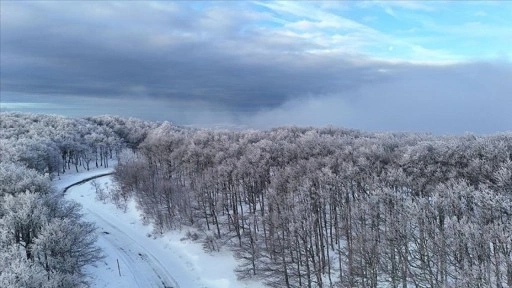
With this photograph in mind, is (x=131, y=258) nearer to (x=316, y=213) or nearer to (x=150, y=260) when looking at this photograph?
(x=150, y=260)

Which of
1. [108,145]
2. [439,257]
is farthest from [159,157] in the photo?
[439,257]

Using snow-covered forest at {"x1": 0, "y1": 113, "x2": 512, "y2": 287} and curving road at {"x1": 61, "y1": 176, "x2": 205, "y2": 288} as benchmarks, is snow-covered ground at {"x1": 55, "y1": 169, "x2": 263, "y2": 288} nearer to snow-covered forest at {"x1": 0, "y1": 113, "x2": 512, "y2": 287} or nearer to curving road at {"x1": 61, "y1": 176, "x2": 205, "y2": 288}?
curving road at {"x1": 61, "y1": 176, "x2": 205, "y2": 288}

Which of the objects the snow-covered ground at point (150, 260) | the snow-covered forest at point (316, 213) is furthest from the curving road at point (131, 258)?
the snow-covered forest at point (316, 213)

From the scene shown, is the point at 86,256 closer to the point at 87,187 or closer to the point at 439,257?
the point at 439,257

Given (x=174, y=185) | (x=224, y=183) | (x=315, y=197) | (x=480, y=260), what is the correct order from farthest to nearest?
1. (x=174, y=185)
2. (x=224, y=183)
3. (x=315, y=197)
4. (x=480, y=260)

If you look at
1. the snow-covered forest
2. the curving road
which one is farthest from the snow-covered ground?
the snow-covered forest

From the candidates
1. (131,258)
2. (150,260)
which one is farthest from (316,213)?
(131,258)

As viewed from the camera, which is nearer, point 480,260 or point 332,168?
point 480,260

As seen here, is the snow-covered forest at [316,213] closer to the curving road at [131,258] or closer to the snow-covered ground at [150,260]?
the snow-covered ground at [150,260]
